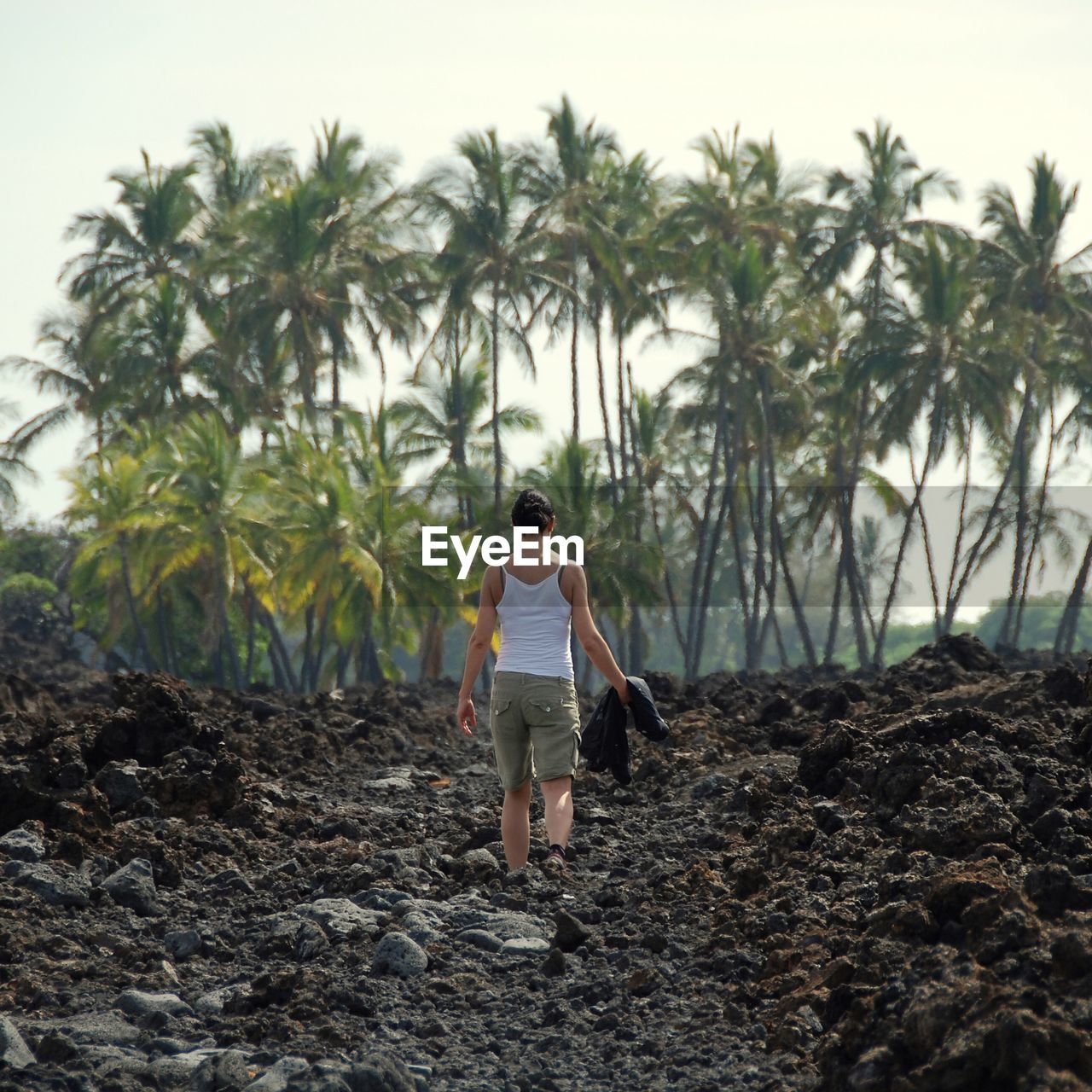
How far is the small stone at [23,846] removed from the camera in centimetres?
757

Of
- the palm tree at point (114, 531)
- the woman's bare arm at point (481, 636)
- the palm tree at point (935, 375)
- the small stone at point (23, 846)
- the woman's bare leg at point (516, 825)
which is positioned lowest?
the small stone at point (23, 846)

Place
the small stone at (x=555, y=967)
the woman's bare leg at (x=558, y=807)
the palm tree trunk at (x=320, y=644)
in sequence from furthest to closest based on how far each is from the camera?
the palm tree trunk at (x=320, y=644)
the woman's bare leg at (x=558, y=807)
the small stone at (x=555, y=967)

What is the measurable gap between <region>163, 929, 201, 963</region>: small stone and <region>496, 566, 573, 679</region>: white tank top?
70.8 inches

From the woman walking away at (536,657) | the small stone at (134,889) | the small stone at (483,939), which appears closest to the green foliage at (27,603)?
the small stone at (134,889)

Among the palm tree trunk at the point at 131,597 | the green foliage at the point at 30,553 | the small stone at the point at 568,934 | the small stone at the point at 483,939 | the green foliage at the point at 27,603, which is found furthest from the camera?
the green foliage at the point at 30,553

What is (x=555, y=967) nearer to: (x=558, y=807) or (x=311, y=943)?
(x=311, y=943)

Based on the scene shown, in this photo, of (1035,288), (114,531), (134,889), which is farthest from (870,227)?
(134,889)

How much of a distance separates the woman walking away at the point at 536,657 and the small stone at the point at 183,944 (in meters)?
1.52

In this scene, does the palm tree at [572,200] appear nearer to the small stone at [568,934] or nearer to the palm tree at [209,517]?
the palm tree at [209,517]

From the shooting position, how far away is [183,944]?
6.34 metres

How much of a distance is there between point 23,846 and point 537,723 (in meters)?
2.70

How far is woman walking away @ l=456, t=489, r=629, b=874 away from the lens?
7.01 m

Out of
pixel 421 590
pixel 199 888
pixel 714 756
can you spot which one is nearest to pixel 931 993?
pixel 199 888

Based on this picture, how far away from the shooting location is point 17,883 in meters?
6.95
